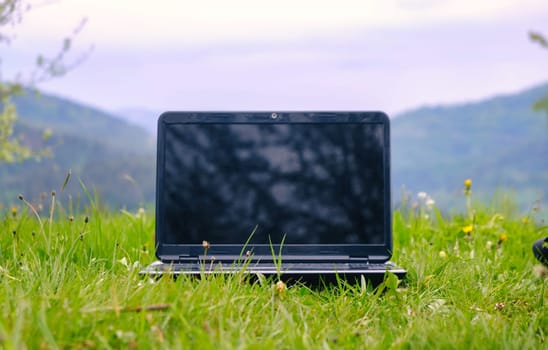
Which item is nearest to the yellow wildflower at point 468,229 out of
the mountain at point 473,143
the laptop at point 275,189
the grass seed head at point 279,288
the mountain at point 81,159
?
the laptop at point 275,189

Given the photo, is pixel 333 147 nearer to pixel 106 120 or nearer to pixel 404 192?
pixel 404 192

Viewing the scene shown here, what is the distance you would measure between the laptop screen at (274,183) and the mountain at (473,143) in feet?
365

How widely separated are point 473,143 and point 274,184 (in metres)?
167

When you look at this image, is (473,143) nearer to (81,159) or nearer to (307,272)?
(81,159)

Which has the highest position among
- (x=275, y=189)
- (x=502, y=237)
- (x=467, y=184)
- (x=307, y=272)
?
(x=275, y=189)

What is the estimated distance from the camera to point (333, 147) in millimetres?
3129

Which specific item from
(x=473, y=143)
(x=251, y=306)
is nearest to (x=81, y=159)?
(x=251, y=306)

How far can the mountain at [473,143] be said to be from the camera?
12569 centimetres

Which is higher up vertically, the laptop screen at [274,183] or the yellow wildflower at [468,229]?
the laptop screen at [274,183]

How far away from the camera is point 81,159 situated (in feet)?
328

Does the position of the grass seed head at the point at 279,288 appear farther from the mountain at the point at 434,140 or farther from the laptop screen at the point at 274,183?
the mountain at the point at 434,140

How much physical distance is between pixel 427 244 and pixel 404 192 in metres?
1.14

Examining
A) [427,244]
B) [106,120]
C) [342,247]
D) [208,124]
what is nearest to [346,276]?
[342,247]

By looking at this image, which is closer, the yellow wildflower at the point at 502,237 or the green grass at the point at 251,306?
the green grass at the point at 251,306
